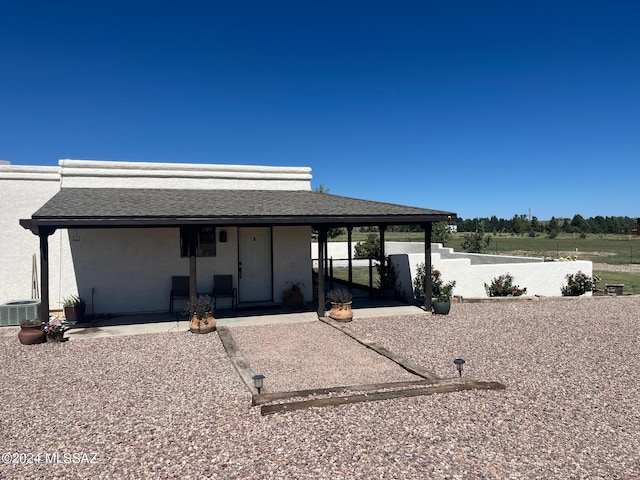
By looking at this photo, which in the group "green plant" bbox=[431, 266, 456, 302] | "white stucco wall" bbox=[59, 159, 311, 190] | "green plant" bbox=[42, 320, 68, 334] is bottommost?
"green plant" bbox=[42, 320, 68, 334]

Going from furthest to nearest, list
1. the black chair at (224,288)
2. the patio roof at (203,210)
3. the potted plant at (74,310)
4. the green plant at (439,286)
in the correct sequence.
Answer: the green plant at (439,286)
the black chair at (224,288)
the potted plant at (74,310)
the patio roof at (203,210)

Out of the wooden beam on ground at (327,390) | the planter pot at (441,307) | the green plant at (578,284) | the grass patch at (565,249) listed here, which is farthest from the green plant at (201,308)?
the grass patch at (565,249)

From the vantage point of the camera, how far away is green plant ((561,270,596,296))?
48.2 feet

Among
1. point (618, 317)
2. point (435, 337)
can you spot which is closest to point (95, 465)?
point (435, 337)

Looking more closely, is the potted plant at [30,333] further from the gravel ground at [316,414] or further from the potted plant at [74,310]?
the potted plant at [74,310]

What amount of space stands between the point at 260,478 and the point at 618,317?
1055 centimetres

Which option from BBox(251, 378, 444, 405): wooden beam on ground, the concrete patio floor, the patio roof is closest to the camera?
BBox(251, 378, 444, 405): wooden beam on ground

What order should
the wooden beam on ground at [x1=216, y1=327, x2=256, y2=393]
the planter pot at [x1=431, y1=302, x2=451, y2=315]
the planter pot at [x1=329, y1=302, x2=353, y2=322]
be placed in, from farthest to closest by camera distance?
the planter pot at [x1=431, y1=302, x2=451, y2=315] → the planter pot at [x1=329, y1=302, x2=353, y2=322] → the wooden beam on ground at [x1=216, y1=327, x2=256, y2=393]

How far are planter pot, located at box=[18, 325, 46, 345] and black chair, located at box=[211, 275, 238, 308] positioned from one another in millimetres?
4200

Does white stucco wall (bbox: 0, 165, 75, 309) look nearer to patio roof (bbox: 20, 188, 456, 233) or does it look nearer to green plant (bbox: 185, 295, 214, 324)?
patio roof (bbox: 20, 188, 456, 233)

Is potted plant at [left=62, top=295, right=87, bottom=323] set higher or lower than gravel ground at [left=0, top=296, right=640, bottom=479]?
higher

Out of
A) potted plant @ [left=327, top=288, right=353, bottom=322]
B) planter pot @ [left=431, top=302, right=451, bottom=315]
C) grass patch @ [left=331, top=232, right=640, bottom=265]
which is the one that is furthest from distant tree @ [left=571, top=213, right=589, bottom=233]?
potted plant @ [left=327, top=288, right=353, bottom=322]

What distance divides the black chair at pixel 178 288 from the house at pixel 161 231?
18 cm

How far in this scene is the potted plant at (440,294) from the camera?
36.4 feet
